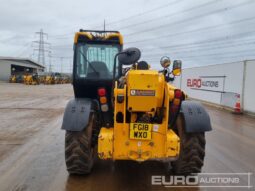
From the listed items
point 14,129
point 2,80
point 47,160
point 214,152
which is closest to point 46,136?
point 14,129

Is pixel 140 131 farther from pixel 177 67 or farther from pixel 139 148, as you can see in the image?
pixel 177 67

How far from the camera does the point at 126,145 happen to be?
520 centimetres

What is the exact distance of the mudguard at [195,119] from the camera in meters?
5.56

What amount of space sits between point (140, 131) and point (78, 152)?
115cm

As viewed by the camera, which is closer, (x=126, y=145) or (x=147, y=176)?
(x=126, y=145)

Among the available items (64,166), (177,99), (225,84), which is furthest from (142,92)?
(225,84)

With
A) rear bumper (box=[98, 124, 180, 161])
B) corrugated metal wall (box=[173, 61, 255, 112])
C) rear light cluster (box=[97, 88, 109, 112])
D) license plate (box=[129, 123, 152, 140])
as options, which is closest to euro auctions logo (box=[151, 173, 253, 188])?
rear bumper (box=[98, 124, 180, 161])

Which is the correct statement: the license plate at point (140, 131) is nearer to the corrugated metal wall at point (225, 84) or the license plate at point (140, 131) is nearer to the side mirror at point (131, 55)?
the side mirror at point (131, 55)

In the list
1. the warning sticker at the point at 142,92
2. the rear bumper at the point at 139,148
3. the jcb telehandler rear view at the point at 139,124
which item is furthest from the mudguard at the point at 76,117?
the warning sticker at the point at 142,92

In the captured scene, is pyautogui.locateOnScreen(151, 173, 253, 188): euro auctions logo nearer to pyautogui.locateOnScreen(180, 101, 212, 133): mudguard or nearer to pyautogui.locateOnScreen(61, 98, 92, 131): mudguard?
→ pyautogui.locateOnScreen(180, 101, 212, 133): mudguard

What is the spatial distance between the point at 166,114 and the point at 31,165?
9.40ft

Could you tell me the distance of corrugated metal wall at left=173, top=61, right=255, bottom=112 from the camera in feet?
54.1

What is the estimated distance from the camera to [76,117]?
5543 millimetres

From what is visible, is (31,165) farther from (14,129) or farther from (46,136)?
(14,129)
